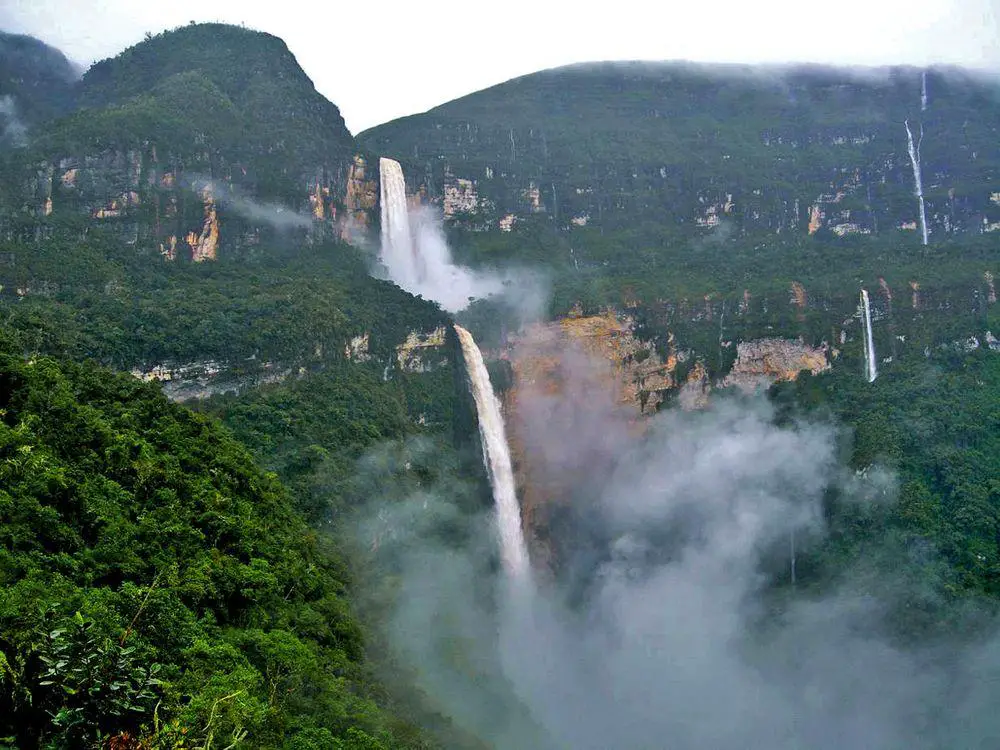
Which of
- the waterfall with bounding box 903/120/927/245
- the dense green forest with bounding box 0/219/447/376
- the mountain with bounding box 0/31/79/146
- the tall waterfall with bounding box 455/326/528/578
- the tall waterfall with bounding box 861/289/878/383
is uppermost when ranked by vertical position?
the mountain with bounding box 0/31/79/146

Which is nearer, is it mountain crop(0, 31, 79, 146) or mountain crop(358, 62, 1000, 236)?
mountain crop(0, 31, 79, 146)

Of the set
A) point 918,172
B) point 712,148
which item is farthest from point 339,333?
point 918,172

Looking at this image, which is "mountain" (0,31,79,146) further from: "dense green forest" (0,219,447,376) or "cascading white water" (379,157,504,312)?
"cascading white water" (379,157,504,312)

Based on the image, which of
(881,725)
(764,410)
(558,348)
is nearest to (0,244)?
(558,348)

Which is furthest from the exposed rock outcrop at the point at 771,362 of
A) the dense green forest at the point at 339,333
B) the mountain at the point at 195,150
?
the mountain at the point at 195,150

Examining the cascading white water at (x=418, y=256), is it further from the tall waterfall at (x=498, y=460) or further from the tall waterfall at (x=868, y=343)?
the tall waterfall at (x=868, y=343)

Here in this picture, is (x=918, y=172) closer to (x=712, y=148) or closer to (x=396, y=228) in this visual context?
(x=712, y=148)

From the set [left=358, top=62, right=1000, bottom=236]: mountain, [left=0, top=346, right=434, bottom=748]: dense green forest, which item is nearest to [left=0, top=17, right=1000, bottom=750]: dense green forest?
[left=0, top=346, right=434, bottom=748]: dense green forest
